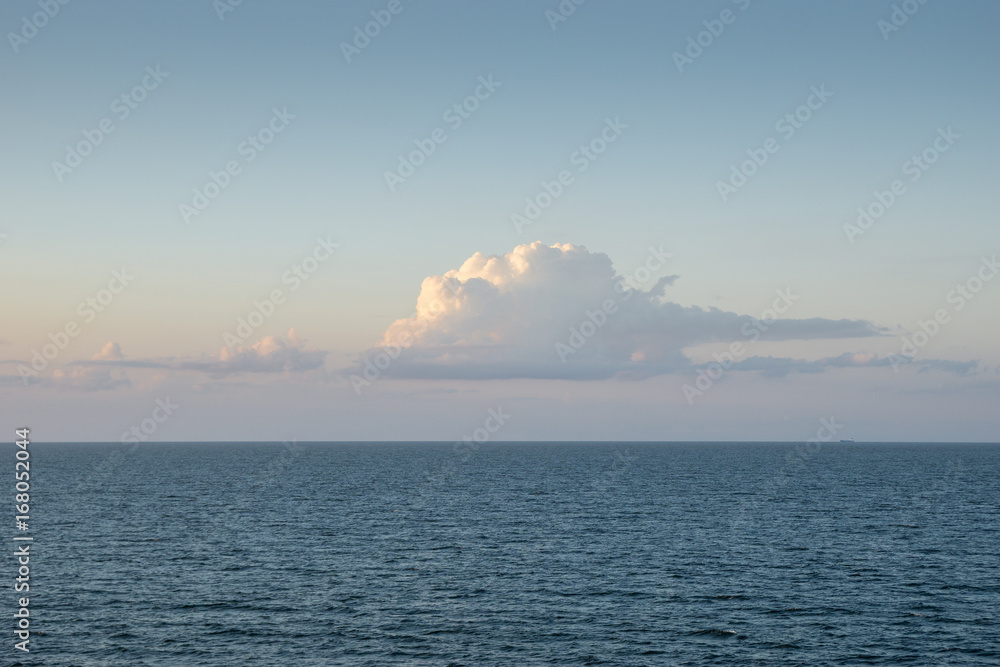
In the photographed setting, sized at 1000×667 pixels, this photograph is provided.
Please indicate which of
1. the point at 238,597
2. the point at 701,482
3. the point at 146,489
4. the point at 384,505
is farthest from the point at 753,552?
the point at 146,489

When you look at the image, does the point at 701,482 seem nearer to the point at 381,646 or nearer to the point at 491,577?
the point at 491,577

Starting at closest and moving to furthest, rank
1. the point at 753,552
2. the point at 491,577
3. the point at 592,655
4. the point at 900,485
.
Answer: the point at 592,655, the point at 491,577, the point at 753,552, the point at 900,485

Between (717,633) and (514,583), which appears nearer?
(717,633)

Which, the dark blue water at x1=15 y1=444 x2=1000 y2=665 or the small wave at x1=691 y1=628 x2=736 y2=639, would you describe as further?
the small wave at x1=691 y1=628 x2=736 y2=639

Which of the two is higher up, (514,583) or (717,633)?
(514,583)

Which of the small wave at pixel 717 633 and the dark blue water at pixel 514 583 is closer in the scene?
the dark blue water at pixel 514 583

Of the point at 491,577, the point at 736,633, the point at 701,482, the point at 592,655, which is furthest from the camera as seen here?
the point at 701,482

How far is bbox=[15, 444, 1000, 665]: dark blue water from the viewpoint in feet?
162

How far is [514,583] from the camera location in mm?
65312

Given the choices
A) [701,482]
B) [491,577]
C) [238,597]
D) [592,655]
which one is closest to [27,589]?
[238,597]

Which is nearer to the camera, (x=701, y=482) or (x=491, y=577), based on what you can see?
(x=491, y=577)

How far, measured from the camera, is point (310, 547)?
267ft

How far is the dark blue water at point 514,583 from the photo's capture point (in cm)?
4950

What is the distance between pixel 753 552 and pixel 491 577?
98.6ft
